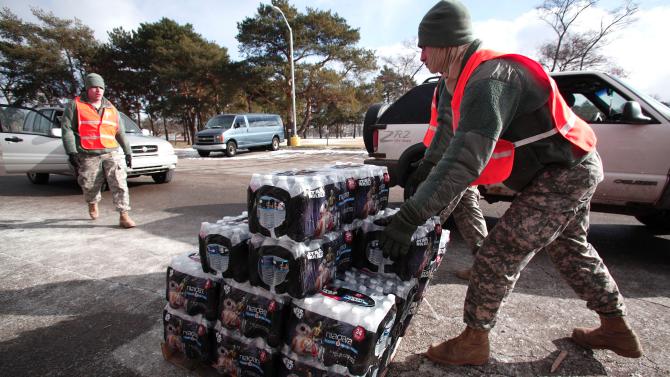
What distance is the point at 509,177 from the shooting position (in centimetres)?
174

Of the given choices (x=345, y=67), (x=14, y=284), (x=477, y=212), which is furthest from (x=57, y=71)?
(x=477, y=212)

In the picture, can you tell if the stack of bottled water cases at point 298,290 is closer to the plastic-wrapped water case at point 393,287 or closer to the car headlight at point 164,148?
the plastic-wrapped water case at point 393,287

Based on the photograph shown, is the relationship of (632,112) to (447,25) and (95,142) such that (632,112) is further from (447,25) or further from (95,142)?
(95,142)

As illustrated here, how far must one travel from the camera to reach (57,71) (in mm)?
31797

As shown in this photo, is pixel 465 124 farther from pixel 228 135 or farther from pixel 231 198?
pixel 228 135

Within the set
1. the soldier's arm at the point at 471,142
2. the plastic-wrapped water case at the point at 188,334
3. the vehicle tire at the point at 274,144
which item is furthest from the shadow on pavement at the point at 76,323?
the vehicle tire at the point at 274,144

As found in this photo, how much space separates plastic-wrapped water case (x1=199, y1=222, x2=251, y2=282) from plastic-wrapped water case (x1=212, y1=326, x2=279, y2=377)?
0.98 ft

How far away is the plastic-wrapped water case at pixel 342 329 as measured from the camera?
4.64 ft

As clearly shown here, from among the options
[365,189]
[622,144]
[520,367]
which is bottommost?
[520,367]

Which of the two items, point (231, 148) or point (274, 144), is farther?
point (274, 144)

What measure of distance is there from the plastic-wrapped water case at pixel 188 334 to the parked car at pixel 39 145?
5689 millimetres

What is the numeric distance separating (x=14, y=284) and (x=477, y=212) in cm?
387

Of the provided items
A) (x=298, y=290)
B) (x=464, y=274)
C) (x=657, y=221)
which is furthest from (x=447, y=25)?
(x=657, y=221)

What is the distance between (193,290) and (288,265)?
60cm
